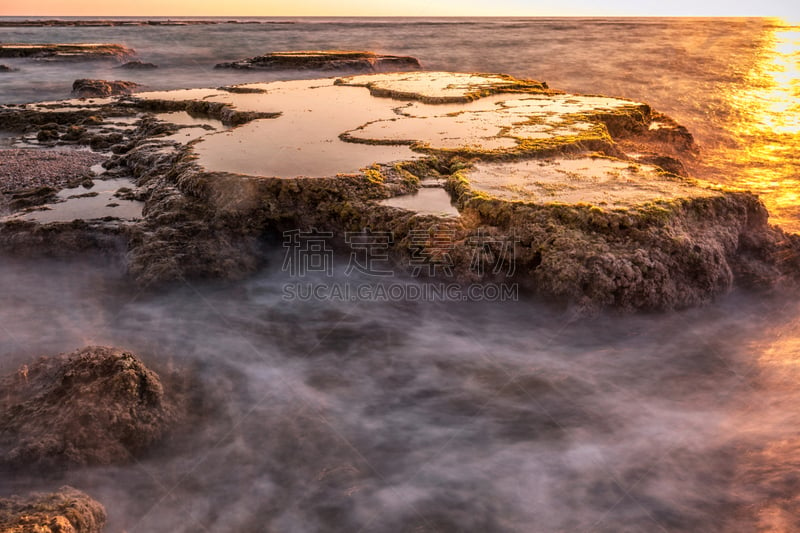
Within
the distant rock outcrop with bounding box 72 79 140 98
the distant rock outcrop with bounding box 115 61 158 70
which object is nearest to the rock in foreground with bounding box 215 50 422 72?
the distant rock outcrop with bounding box 115 61 158 70

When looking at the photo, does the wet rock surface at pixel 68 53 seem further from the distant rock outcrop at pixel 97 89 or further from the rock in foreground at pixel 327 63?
the distant rock outcrop at pixel 97 89

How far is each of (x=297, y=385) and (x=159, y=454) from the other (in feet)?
3.26

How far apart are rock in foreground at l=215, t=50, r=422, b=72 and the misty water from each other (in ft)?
52.7

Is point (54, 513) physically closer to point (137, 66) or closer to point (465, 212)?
point (465, 212)

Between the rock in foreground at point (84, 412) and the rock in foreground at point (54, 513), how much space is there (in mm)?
323

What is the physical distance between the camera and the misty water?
118 inches

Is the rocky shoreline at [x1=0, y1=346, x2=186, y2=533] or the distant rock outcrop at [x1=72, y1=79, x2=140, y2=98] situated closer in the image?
the rocky shoreline at [x1=0, y1=346, x2=186, y2=533]

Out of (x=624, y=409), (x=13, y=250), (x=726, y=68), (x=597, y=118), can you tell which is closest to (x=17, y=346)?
(x=13, y=250)

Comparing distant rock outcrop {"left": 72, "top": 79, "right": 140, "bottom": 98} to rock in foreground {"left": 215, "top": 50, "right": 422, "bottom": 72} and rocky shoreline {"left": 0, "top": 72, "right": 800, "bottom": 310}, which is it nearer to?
rock in foreground {"left": 215, "top": 50, "right": 422, "bottom": 72}

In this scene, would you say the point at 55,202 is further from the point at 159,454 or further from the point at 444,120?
the point at 444,120

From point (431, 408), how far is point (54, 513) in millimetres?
2113

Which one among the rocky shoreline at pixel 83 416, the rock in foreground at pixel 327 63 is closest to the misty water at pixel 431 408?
the rocky shoreline at pixel 83 416

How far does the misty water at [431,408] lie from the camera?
3000 mm

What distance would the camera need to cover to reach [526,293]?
15.7 ft
